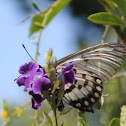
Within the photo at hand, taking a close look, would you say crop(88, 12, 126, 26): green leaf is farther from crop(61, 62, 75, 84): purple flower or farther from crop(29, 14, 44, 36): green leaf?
crop(29, 14, 44, 36): green leaf

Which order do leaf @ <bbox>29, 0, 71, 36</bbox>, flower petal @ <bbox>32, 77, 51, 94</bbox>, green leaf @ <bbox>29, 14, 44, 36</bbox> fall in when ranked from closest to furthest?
flower petal @ <bbox>32, 77, 51, 94</bbox>
leaf @ <bbox>29, 0, 71, 36</bbox>
green leaf @ <bbox>29, 14, 44, 36</bbox>

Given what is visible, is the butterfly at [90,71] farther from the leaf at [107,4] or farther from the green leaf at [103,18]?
the leaf at [107,4]

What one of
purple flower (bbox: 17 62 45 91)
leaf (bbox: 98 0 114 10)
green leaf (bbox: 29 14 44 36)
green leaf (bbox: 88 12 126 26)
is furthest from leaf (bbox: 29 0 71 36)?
purple flower (bbox: 17 62 45 91)

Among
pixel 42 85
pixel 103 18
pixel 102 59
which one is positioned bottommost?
pixel 102 59

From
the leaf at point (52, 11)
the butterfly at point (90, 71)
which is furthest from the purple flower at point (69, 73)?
the leaf at point (52, 11)

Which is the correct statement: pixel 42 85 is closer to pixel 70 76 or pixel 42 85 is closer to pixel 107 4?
pixel 70 76

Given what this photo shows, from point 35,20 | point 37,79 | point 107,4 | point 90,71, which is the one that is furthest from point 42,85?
point 35,20
